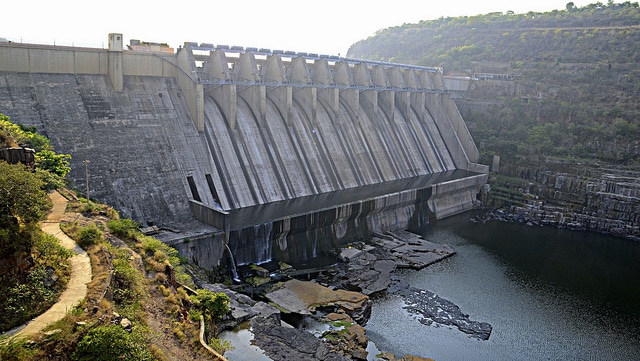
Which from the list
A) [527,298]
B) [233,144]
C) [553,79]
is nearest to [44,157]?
[233,144]

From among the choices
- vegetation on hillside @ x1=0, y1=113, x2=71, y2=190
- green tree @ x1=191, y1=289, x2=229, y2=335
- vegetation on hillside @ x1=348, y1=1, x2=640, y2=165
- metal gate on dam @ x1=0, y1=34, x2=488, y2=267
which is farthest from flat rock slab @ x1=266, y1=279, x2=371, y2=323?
vegetation on hillside @ x1=348, y1=1, x2=640, y2=165

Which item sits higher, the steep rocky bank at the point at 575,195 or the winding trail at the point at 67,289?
the winding trail at the point at 67,289

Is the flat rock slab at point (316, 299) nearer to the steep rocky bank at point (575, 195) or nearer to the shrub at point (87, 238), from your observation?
the shrub at point (87, 238)

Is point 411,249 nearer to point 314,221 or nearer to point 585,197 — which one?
point 314,221

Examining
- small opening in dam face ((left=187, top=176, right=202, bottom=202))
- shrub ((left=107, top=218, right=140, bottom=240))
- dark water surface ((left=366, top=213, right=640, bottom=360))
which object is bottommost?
dark water surface ((left=366, top=213, right=640, bottom=360))

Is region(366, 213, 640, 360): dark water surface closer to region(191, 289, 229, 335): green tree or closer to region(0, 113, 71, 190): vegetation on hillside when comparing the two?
region(191, 289, 229, 335): green tree

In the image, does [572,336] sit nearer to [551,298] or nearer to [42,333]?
[551,298]

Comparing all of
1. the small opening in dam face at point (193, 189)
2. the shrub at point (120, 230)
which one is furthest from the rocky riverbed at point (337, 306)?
the small opening in dam face at point (193, 189)
